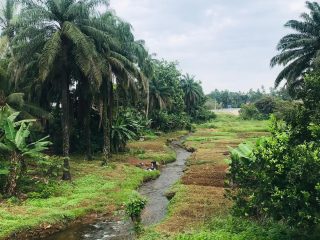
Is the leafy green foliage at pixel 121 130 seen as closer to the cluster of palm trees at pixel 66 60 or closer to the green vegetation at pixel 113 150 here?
the green vegetation at pixel 113 150

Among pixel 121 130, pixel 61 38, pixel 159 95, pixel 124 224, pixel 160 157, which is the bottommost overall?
pixel 124 224

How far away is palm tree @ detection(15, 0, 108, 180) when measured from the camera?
2592 cm

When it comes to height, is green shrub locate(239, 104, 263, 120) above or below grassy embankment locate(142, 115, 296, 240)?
above

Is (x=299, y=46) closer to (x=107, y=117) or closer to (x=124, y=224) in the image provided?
(x=107, y=117)

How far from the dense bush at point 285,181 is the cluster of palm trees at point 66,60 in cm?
1417

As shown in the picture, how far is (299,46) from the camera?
126 ft

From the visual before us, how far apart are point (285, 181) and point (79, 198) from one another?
12.9 metres

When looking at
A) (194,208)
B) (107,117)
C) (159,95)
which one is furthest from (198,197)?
(159,95)

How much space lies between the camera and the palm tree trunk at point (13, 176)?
22656 mm

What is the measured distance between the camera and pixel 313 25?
37375mm

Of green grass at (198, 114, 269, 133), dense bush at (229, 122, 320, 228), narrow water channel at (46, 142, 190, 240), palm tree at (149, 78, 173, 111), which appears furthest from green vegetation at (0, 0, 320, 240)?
green grass at (198, 114, 269, 133)

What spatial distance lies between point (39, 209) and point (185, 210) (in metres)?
7.28

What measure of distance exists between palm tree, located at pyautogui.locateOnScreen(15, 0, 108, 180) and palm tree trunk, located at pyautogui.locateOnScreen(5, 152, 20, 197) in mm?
4430

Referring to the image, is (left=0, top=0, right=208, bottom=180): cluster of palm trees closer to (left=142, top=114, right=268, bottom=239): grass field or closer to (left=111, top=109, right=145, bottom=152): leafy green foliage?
(left=111, top=109, right=145, bottom=152): leafy green foliage
